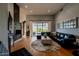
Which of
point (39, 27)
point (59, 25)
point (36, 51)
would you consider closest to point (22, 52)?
point (36, 51)

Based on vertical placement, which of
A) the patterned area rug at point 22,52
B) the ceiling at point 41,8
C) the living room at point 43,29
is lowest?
the patterned area rug at point 22,52

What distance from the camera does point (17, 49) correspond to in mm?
3826

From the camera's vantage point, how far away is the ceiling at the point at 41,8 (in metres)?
3.77

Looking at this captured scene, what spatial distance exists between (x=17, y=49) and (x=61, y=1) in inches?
69.7

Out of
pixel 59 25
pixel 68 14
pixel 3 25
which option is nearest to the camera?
pixel 3 25

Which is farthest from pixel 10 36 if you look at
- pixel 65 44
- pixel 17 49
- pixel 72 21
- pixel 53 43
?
pixel 72 21

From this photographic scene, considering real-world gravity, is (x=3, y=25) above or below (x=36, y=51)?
above

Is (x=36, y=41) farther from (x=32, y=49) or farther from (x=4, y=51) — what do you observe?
(x=4, y=51)

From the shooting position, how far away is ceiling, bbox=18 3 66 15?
12.4 feet

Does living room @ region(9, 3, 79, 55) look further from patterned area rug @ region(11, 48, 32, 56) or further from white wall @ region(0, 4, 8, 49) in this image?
white wall @ region(0, 4, 8, 49)

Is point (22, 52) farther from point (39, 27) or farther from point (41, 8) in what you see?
point (41, 8)

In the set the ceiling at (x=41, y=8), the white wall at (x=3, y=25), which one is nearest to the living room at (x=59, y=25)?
the ceiling at (x=41, y=8)

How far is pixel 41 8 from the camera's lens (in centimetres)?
387

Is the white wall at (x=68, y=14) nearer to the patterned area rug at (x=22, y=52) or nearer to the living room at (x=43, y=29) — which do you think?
the living room at (x=43, y=29)
